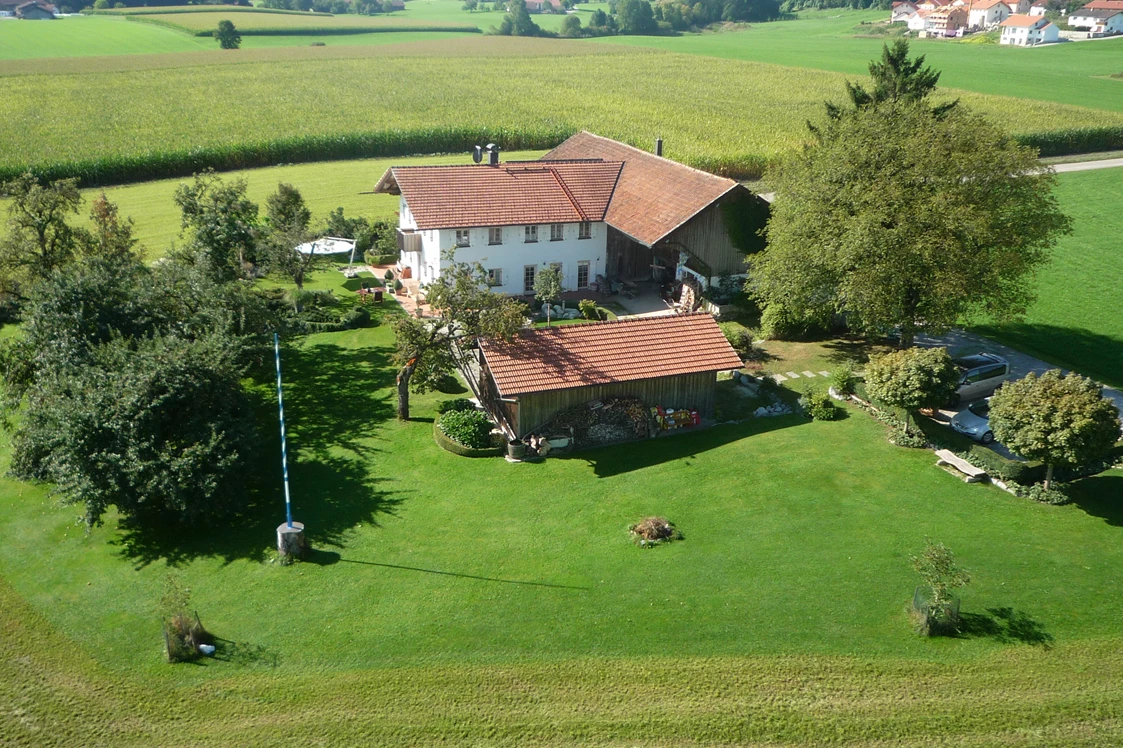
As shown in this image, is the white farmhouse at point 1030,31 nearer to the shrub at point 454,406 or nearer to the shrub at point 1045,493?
the shrub at point 1045,493

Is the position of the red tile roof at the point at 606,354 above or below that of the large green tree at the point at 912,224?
below

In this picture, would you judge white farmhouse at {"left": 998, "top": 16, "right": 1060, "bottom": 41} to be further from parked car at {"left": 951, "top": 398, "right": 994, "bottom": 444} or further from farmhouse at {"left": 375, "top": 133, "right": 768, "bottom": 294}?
parked car at {"left": 951, "top": 398, "right": 994, "bottom": 444}

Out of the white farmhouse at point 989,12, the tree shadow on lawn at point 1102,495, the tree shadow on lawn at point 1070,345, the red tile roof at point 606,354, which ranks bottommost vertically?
the tree shadow on lawn at point 1102,495

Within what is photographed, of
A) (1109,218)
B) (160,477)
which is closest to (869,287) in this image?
(160,477)

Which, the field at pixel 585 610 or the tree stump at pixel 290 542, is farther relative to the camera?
the tree stump at pixel 290 542

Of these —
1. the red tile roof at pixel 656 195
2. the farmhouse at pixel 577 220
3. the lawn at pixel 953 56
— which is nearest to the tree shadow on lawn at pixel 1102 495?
the farmhouse at pixel 577 220

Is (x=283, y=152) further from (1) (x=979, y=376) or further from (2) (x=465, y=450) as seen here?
(1) (x=979, y=376)

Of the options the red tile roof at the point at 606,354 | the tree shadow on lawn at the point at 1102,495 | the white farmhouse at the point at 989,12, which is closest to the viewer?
the tree shadow on lawn at the point at 1102,495
